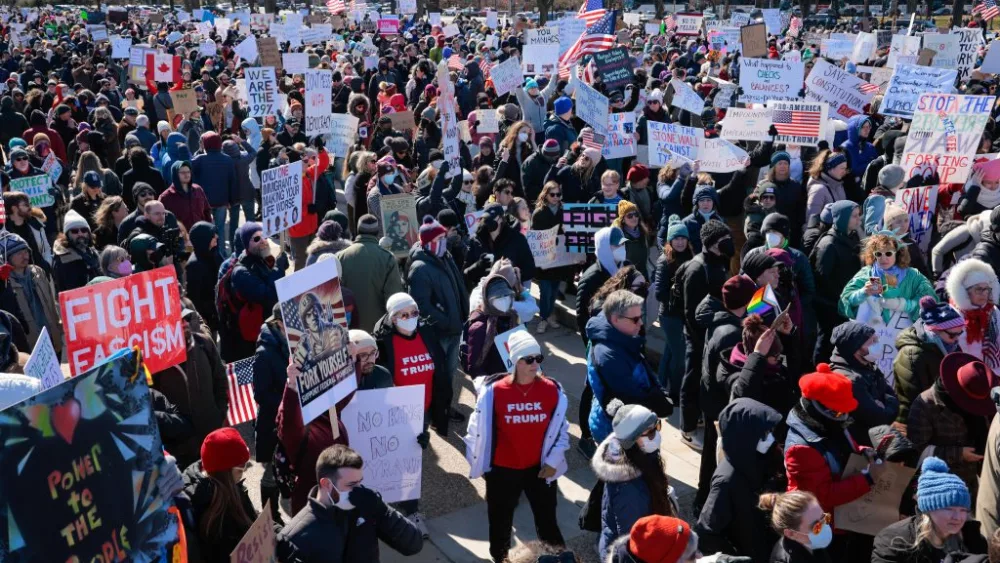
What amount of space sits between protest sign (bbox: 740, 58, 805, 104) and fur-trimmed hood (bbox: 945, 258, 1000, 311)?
8.67 meters

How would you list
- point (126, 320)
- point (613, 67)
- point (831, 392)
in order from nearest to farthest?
point (831, 392)
point (126, 320)
point (613, 67)

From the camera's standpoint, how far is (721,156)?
11258 millimetres

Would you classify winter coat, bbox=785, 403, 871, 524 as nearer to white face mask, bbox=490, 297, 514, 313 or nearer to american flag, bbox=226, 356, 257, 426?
white face mask, bbox=490, 297, 514, 313

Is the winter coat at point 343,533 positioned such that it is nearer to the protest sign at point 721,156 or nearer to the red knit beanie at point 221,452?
the red knit beanie at point 221,452

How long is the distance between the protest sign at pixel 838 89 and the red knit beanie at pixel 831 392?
9.74 metres

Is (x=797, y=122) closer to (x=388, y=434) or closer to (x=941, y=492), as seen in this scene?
(x=388, y=434)

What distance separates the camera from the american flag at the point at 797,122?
1198 cm

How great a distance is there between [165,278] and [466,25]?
36.0m

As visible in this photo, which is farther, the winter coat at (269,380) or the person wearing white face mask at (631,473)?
the winter coat at (269,380)

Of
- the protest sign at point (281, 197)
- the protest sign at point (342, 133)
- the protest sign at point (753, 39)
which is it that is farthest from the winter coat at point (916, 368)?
the protest sign at point (753, 39)

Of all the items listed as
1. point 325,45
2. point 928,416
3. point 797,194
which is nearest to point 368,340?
point 928,416

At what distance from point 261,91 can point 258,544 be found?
1215cm

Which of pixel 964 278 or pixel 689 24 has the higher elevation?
pixel 689 24

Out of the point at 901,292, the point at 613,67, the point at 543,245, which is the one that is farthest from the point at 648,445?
the point at 613,67
